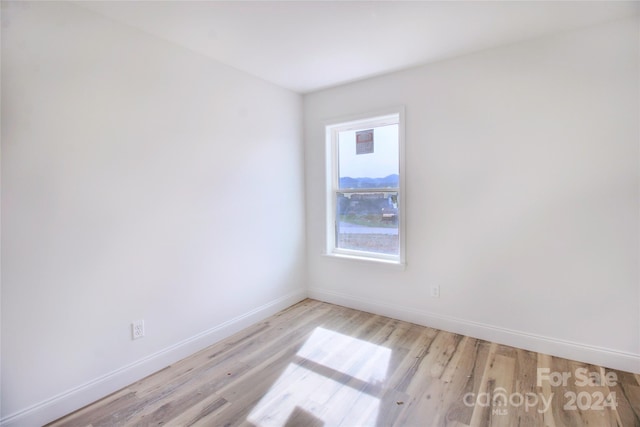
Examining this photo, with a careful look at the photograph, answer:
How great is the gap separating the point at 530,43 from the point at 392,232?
6.38 feet

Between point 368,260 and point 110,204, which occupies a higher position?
point 110,204

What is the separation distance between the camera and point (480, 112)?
8.48ft

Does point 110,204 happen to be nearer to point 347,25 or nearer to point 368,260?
point 347,25

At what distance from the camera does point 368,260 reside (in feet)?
10.7

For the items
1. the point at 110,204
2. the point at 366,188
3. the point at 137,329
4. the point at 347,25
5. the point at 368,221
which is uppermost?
the point at 347,25

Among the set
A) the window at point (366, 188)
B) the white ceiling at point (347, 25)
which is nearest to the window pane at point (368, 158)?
the window at point (366, 188)

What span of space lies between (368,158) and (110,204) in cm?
241

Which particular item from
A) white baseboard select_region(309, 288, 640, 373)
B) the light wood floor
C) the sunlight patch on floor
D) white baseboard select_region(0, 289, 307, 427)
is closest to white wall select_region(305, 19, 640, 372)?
white baseboard select_region(309, 288, 640, 373)

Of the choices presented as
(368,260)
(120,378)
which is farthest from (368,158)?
(120,378)

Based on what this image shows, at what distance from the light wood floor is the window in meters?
1.03

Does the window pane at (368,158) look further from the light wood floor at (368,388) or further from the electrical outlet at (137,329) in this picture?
the electrical outlet at (137,329)

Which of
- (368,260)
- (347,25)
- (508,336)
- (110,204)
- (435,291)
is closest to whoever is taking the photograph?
(110,204)

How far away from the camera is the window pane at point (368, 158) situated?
3.18m

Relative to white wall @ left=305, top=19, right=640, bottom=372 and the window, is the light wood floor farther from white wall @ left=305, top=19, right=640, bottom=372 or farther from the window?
the window
